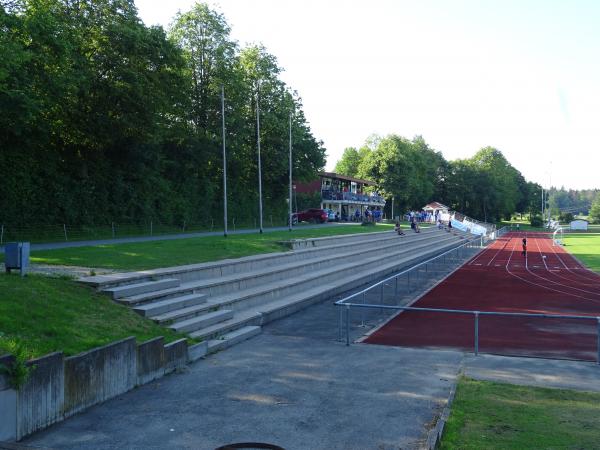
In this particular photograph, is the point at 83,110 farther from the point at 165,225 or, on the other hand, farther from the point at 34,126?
the point at 165,225

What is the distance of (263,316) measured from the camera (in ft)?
44.7

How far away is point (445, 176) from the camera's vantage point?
11275 centimetres

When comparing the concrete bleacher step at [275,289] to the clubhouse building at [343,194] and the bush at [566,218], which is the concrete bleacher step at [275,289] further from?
the bush at [566,218]

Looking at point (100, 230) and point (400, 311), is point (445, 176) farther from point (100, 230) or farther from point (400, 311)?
point (400, 311)

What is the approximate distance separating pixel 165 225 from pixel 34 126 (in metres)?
11.3

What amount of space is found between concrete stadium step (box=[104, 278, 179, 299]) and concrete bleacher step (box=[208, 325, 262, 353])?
6.87ft

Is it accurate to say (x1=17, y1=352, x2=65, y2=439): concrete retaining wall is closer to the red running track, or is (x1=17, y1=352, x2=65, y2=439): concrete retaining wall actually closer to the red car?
the red running track

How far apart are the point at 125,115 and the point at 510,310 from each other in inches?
818

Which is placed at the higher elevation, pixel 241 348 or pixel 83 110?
pixel 83 110

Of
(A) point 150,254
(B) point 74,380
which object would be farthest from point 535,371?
(A) point 150,254

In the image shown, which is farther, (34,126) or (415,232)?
(415,232)

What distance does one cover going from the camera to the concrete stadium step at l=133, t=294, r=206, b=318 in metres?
10.7

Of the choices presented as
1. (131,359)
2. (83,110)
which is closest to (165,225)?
(83,110)

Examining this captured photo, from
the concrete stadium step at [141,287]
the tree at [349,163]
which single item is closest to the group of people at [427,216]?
the tree at [349,163]
